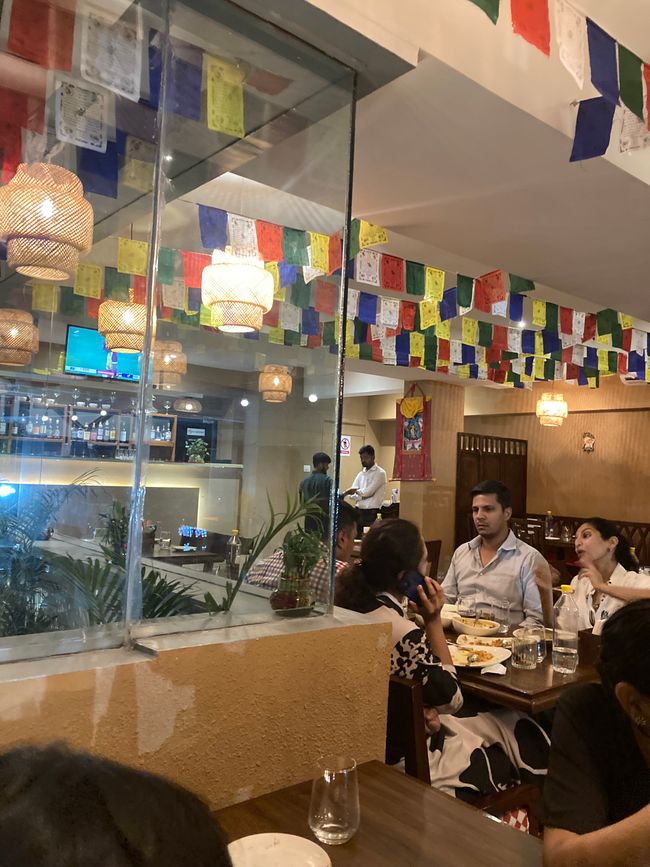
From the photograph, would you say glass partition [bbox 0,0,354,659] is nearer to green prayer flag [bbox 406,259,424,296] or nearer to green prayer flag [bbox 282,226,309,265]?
green prayer flag [bbox 282,226,309,265]

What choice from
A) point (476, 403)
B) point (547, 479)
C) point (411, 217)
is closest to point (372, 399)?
point (476, 403)

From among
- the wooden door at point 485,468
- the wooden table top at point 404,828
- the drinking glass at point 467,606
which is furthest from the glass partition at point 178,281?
the wooden door at point 485,468

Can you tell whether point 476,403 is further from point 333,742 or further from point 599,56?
point 333,742

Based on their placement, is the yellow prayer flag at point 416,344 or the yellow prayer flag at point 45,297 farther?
the yellow prayer flag at point 416,344

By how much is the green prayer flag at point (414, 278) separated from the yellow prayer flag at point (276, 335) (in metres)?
1.83

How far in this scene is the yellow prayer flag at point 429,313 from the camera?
4.84 metres

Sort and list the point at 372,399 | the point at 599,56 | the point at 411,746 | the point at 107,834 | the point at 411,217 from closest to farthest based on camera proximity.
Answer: the point at 107,834
the point at 411,746
the point at 599,56
the point at 411,217
the point at 372,399

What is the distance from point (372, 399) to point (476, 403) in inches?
89.8

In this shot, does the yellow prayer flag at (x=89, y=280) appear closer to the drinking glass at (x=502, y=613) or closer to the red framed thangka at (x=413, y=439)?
the drinking glass at (x=502, y=613)

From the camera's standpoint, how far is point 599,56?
238 cm

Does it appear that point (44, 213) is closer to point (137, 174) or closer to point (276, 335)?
point (137, 174)

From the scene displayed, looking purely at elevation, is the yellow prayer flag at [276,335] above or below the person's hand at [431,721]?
above

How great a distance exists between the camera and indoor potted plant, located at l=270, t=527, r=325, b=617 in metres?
1.71

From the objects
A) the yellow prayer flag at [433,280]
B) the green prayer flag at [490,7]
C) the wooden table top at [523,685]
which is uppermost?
the green prayer flag at [490,7]
